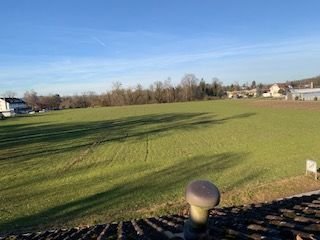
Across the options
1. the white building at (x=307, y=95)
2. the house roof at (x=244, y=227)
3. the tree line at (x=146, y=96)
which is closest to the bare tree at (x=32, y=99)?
the tree line at (x=146, y=96)

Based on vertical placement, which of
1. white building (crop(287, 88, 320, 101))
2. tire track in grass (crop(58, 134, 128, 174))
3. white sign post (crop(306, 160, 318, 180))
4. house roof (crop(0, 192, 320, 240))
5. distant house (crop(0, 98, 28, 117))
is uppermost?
distant house (crop(0, 98, 28, 117))

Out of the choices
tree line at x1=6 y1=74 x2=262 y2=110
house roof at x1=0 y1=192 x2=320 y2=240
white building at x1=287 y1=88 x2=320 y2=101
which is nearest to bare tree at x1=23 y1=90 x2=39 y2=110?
tree line at x1=6 y1=74 x2=262 y2=110

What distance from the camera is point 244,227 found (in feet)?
14.0

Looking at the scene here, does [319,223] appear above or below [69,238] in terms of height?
above

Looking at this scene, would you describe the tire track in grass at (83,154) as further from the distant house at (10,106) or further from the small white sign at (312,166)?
the distant house at (10,106)

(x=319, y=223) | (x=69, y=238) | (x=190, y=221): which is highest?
(x=190, y=221)

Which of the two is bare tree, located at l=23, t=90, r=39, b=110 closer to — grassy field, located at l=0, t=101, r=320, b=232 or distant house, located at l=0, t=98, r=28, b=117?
distant house, located at l=0, t=98, r=28, b=117

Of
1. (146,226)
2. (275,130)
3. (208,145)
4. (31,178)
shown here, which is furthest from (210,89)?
(146,226)

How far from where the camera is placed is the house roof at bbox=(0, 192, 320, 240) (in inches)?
156

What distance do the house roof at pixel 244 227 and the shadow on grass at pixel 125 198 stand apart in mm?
7897

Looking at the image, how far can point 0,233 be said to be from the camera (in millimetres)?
12461

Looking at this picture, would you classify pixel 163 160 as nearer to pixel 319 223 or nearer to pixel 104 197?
pixel 104 197

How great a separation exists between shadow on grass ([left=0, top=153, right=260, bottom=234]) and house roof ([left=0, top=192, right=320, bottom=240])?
25.9 ft

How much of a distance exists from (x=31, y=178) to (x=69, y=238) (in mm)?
17455
